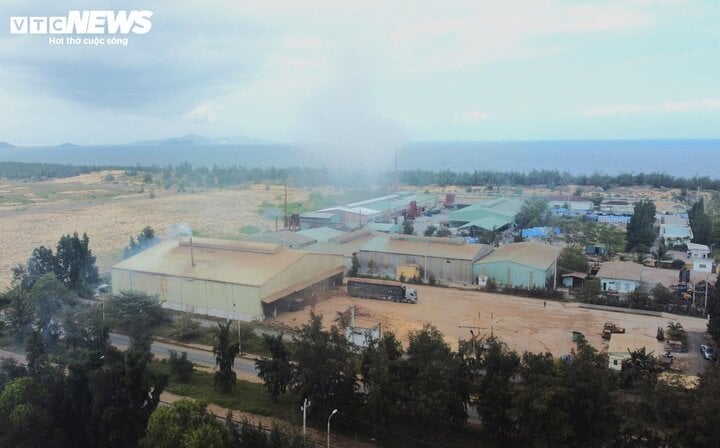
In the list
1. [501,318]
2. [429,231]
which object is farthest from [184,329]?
[429,231]

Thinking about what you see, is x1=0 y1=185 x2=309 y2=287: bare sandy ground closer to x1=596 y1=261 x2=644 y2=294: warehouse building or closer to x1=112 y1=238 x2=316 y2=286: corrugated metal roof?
x1=112 y1=238 x2=316 y2=286: corrugated metal roof

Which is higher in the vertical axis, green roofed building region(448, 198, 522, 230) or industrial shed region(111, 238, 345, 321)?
green roofed building region(448, 198, 522, 230)

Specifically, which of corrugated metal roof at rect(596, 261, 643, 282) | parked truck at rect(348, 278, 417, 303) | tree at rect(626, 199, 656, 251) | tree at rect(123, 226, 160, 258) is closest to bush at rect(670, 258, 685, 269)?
tree at rect(626, 199, 656, 251)

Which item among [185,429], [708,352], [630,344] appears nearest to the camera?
[185,429]

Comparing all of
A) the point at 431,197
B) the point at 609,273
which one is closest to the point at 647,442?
the point at 609,273

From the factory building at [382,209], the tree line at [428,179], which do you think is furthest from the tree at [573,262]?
the tree line at [428,179]

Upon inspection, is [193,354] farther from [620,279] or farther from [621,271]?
[621,271]
